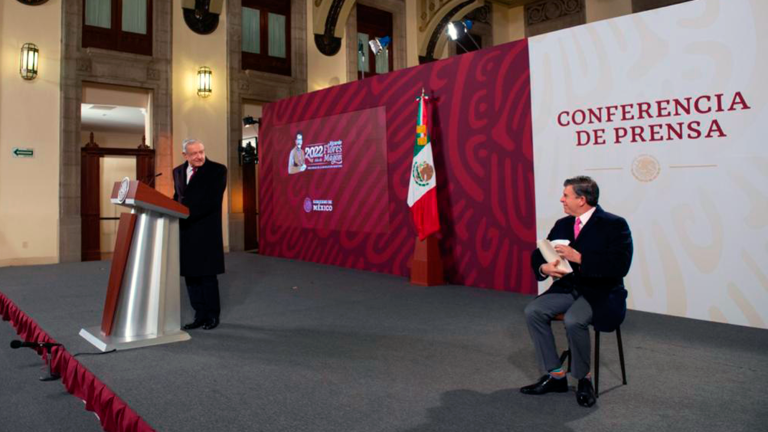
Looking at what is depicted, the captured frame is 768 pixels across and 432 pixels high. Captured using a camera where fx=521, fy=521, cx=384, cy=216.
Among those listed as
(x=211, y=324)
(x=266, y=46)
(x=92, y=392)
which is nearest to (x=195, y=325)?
(x=211, y=324)

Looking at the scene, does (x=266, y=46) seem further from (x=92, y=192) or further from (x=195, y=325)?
(x=195, y=325)

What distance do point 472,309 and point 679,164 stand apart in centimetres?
207

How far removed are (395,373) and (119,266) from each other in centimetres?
187

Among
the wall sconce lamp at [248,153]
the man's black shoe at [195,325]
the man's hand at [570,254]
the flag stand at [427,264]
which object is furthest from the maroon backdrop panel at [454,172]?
the man's black shoe at [195,325]

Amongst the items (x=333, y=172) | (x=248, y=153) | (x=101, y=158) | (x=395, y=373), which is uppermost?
(x=248, y=153)

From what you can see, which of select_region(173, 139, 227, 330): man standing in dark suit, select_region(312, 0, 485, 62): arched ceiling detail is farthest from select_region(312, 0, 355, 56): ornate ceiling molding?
select_region(173, 139, 227, 330): man standing in dark suit

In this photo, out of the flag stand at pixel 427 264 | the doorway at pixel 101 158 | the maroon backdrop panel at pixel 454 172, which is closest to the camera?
the maroon backdrop panel at pixel 454 172

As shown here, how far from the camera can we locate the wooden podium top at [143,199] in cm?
311

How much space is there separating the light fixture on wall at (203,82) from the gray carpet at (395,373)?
17.4 ft

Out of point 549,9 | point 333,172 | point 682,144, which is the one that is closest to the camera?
point 682,144

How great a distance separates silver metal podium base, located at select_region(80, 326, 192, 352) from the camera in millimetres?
3270

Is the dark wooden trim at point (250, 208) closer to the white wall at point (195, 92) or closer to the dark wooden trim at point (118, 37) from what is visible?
the white wall at point (195, 92)

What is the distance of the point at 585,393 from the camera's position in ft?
7.84

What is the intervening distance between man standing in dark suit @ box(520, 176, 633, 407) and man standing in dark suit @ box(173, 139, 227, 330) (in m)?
2.32
